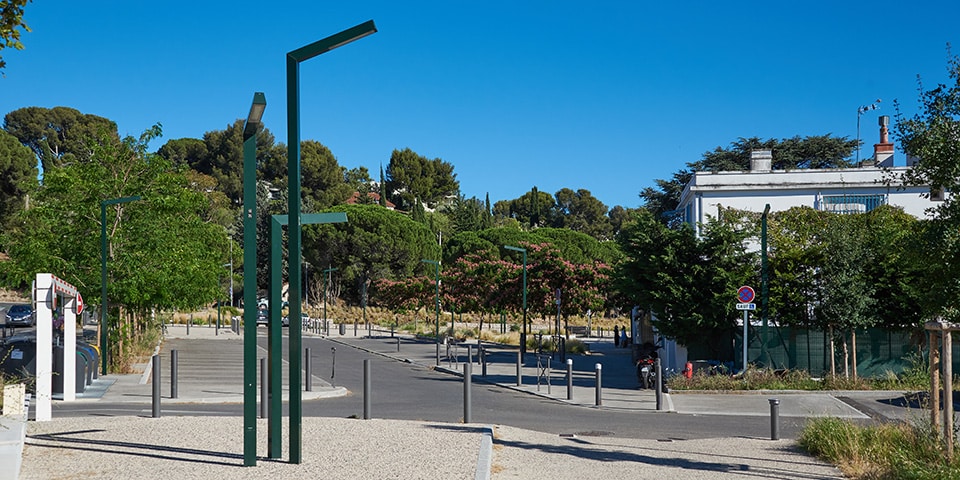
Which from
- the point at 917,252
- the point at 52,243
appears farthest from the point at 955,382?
the point at 52,243

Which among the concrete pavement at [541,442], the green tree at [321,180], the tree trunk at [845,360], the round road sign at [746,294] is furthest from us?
the green tree at [321,180]

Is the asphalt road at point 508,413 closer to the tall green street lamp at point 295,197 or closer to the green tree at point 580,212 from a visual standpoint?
the tall green street lamp at point 295,197

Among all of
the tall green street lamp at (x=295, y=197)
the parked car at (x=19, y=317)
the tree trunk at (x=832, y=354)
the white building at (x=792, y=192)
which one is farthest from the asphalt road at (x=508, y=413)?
the parked car at (x=19, y=317)

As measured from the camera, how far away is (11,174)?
7500cm

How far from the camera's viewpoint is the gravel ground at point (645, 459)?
1076 cm

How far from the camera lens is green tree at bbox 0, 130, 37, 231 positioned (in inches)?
2901

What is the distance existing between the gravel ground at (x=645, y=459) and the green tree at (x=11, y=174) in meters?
69.3

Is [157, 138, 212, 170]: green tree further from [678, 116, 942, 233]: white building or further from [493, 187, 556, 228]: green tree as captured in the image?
[678, 116, 942, 233]: white building

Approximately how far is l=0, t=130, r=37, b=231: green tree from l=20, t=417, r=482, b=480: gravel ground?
66.5 meters

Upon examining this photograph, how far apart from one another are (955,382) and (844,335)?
2889 mm

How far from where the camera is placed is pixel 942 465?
9719 mm

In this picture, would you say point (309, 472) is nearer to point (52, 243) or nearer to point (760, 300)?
point (760, 300)

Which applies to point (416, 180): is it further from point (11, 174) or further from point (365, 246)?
point (11, 174)

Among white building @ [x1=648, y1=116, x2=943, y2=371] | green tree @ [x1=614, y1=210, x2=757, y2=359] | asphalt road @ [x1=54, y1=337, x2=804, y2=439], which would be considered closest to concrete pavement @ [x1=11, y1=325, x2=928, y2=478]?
asphalt road @ [x1=54, y1=337, x2=804, y2=439]
